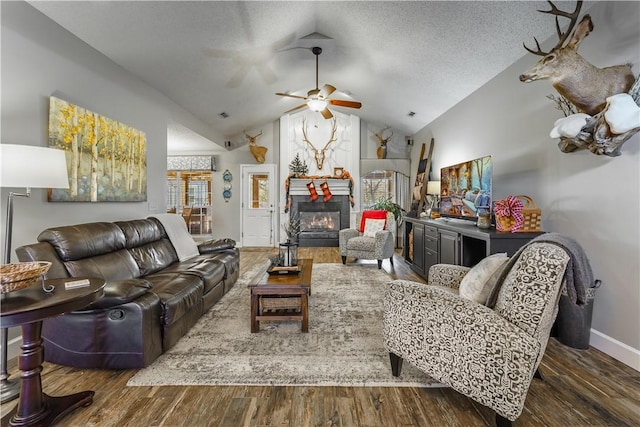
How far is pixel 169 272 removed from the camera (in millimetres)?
2934

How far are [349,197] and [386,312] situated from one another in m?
5.45

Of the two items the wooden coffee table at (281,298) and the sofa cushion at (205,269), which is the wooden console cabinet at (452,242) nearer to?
the wooden coffee table at (281,298)

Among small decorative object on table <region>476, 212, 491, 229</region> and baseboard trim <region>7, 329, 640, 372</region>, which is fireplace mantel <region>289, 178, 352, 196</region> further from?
baseboard trim <region>7, 329, 640, 372</region>

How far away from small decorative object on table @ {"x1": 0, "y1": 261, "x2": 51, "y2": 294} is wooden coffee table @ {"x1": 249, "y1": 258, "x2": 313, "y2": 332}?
1.37 m

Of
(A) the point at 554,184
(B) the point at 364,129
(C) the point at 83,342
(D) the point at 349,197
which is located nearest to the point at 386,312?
(C) the point at 83,342

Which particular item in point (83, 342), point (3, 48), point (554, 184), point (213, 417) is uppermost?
point (3, 48)

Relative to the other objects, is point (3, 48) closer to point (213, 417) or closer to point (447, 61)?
point (213, 417)

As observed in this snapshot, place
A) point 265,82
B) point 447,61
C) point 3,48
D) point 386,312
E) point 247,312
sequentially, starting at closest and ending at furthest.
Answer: point 386,312
point 3,48
point 247,312
point 447,61
point 265,82

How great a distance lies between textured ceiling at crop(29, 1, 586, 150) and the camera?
287 centimetres

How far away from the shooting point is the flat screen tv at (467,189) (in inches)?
134

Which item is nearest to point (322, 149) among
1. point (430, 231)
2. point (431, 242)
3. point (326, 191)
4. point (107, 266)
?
point (326, 191)

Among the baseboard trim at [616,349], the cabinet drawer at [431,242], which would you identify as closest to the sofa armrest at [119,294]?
the cabinet drawer at [431,242]

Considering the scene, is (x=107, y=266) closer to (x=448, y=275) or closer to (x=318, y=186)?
(x=448, y=275)

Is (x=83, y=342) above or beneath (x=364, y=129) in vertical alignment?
beneath
